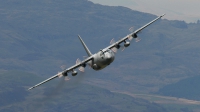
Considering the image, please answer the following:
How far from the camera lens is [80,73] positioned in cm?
13312

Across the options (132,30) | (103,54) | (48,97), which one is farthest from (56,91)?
(132,30)

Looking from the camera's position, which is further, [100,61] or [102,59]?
[100,61]

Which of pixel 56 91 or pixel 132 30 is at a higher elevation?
pixel 132 30

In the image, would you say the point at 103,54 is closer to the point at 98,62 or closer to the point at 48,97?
the point at 98,62

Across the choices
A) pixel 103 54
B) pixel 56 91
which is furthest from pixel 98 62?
pixel 56 91

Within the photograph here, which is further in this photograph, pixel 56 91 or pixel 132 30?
pixel 132 30

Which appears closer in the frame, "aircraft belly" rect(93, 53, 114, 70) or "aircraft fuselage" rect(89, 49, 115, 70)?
"aircraft fuselage" rect(89, 49, 115, 70)

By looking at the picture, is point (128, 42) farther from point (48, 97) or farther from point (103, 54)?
point (48, 97)

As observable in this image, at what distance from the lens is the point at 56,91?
412 ft

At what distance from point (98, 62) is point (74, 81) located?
20.6ft

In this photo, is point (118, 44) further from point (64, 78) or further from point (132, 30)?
point (64, 78)

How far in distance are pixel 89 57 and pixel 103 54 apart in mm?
3608

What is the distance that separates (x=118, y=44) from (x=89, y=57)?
6.84m

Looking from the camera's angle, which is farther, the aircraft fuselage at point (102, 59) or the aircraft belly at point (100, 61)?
Result: the aircraft belly at point (100, 61)
